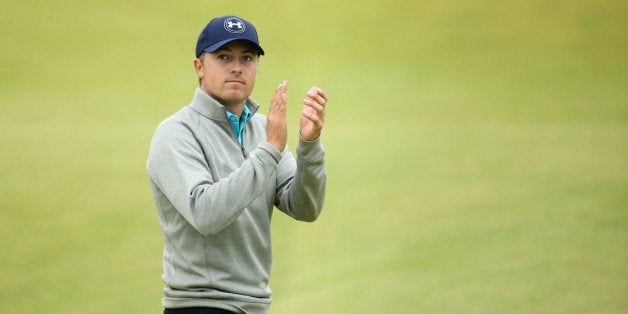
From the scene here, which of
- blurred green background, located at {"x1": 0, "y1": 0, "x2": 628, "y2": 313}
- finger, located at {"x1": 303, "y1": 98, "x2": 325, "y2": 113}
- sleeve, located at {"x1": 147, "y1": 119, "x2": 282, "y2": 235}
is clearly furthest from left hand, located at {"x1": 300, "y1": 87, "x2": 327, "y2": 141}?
blurred green background, located at {"x1": 0, "y1": 0, "x2": 628, "y2": 313}

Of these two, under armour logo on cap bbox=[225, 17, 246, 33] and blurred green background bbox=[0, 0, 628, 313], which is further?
blurred green background bbox=[0, 0, 628, 313]

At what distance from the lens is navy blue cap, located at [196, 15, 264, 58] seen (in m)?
1.66

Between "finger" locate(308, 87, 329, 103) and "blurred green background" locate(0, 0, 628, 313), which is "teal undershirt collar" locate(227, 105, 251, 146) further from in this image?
"blurred green background" locate(0, 0, 628, 313)

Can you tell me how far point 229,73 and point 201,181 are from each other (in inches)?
9.7

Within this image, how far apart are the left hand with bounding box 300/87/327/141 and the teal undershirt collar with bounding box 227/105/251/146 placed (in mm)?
127

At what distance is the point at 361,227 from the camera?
306 centimetres

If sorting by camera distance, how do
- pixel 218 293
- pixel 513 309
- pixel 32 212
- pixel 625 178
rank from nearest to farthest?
pixel 218 293 → pixel 32 212 → pixel 513 309 → pixel 625 178

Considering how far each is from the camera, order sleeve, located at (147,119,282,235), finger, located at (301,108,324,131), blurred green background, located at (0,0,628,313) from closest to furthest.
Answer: sleeve, located at (147,119,282,235) → finger, located at (301,108,324,131) → blurred green background, located at (0,0,628,313)

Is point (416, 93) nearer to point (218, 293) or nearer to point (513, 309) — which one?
point (513, 309)

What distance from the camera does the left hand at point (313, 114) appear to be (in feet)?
5.37

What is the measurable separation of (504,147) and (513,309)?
658 mm

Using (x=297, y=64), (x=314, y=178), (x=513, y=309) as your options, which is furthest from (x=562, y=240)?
(x=314, y=178)

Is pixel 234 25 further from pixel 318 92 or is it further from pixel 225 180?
pixel 225 180

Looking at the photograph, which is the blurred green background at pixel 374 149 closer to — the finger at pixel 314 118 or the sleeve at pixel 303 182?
the sleeve at pixel 303 182
